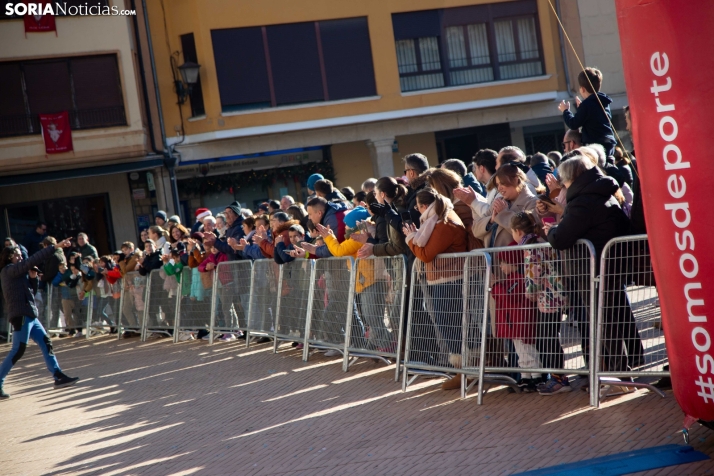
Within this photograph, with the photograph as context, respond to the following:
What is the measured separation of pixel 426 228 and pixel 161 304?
879 cm

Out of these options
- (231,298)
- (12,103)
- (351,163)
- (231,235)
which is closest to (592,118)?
(231,298)

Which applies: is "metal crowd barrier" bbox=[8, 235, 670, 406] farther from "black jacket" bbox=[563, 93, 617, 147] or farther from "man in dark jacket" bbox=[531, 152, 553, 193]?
"black jacket" bbox=[563, 93, 617, 147]

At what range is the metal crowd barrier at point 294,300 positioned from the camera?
35.4 feet

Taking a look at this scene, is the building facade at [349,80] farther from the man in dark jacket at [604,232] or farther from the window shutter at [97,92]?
the man in dark jacket at [604,232]

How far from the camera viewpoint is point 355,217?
1009 centimetres

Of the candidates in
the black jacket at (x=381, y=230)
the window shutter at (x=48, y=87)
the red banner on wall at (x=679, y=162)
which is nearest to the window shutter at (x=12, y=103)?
the window shutter at (x=48, y=87)

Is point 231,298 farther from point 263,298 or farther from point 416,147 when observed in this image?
point 416,147

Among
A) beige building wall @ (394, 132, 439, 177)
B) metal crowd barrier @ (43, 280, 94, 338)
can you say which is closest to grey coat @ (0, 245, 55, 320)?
metal crowd barrier @ (43, 280, 94, 338)

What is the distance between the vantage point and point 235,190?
25.7 m

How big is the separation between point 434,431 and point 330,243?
3672 mm

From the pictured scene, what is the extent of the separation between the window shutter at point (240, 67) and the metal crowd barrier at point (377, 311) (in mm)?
15617

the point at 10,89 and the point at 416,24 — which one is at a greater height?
the point at 416,24

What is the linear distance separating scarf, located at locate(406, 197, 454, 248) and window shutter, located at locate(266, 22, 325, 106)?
17102mm

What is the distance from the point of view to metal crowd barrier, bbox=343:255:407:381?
875 cm
